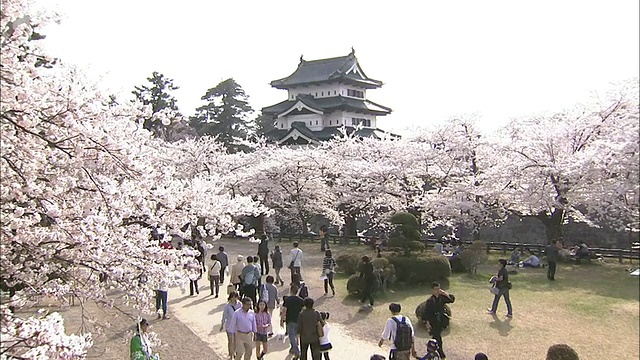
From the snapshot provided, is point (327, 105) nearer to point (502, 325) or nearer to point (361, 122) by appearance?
point (361, 122)

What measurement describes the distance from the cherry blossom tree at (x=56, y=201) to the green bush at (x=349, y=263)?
1067cm

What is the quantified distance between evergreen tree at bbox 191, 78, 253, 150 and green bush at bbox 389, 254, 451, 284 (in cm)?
3320

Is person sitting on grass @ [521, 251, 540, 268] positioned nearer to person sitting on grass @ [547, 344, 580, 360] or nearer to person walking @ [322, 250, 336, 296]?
person walking @ [322, 250, 336, 296]

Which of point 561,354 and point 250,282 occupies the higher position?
point 250,282

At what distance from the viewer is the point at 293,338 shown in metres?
8.49

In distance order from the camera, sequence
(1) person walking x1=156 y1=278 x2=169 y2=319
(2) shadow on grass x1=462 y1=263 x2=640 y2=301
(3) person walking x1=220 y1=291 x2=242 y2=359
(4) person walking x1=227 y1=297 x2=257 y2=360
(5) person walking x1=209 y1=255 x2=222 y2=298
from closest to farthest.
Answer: (4) person walking x1=227 y1=297 x2=257 y2=360 < (3) person walking x1=220 y1=291 x2=242 y2=359 < (1) person walking x1=156 y1=278 x2=169 y2=319 < (2) shadow on grass x1=462 y1=263 x2=640 y2=301 < (5) person walking x1=209 y1=255 x2=222 y2=298

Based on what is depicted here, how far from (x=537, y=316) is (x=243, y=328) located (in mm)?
7217

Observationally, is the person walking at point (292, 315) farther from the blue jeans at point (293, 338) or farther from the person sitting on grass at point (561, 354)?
the person sitting on grass at point (561, 354)

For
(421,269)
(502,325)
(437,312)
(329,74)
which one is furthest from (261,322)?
(329,74)

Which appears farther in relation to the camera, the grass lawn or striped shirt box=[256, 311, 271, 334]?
the grass lawn

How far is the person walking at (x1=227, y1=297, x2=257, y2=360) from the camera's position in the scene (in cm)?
784

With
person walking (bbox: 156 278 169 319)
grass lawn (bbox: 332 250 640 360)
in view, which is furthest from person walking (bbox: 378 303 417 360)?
person walking (bbox: 156 278 169 319)

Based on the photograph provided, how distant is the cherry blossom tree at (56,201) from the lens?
434cm

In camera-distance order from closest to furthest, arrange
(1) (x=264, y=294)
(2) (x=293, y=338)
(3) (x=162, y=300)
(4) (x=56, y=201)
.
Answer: (4) (x=56, y=201)
(2) (x=293, y=338)
(1) (x=264, y=294)
(3) (x=162, y=300)
